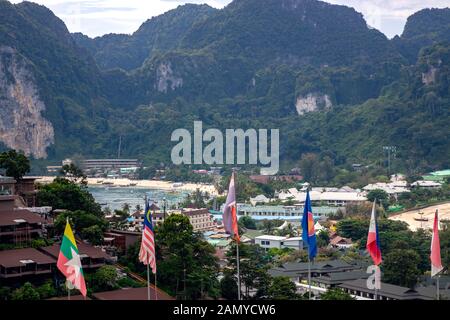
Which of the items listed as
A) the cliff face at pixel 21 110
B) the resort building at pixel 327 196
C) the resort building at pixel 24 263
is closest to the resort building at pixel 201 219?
the resort building at pixel 327 196

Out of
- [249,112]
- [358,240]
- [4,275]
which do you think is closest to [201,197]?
[358,240]

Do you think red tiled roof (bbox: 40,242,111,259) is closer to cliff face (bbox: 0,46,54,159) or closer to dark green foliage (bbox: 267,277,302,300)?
dark green foliage (bbox: 267,277,302,300)

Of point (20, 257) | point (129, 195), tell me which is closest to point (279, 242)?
point (20, 257)

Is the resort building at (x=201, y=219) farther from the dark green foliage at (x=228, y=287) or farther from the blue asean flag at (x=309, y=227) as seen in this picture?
the blue asean flag at (x=309, y=227)

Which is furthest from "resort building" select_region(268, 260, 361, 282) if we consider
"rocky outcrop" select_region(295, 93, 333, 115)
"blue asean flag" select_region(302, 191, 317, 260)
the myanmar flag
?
"rocky outcrop" select_region(295, 93, 333, 115)

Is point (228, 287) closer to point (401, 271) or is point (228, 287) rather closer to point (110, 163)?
point (401, 271)

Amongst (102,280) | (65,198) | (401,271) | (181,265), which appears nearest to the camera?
(102,280)
